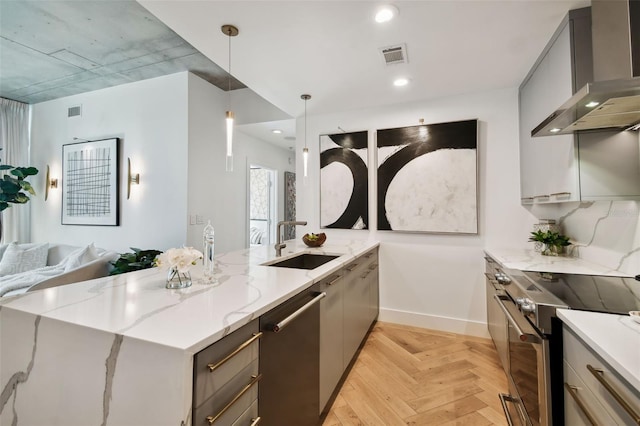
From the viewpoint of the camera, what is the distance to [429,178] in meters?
3.04

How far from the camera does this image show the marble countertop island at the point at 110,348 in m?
0.75

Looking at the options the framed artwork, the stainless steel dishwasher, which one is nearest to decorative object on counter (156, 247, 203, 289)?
the stainless steel dishwasher

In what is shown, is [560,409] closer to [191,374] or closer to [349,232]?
[191,374]

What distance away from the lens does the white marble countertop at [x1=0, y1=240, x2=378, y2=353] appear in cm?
82

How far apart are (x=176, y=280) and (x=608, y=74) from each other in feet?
7.95

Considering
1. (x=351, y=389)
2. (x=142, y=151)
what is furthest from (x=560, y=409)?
(x=142, y=151)

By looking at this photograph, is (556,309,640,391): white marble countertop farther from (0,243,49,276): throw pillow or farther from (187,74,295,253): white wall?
(0,243,49,276): throw pillow

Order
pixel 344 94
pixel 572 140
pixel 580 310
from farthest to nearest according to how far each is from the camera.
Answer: pixel 344 94 → pixel 572 140 → pixel 580 310

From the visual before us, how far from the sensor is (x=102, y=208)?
3.82 metres

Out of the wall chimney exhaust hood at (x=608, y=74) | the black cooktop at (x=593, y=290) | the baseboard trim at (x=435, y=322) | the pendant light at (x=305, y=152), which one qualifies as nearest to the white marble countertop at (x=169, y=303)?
the black cooktop at (x=593, y=290)

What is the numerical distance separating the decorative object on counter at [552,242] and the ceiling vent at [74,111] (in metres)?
5.86

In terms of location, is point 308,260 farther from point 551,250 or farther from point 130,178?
point 130,178

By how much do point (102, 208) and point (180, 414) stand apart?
161 inches

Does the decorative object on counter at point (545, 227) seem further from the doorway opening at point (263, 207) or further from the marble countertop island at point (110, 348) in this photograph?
the doorway opening at point (263, 207)
